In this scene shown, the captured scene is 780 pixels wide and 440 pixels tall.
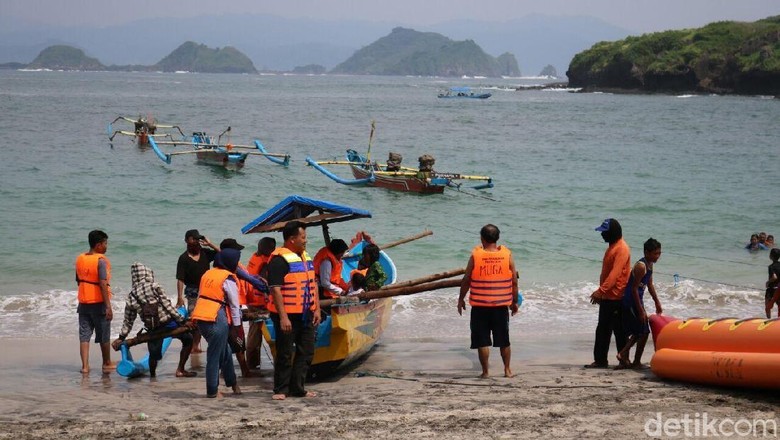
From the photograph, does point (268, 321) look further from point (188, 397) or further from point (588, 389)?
point (588, 389)

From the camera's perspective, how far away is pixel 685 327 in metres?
9.17

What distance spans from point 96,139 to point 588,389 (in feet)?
147

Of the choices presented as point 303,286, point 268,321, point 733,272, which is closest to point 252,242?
point 733,272

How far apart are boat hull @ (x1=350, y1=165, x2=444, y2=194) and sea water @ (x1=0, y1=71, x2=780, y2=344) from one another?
0.37 metres

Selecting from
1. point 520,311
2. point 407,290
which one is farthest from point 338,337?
point 520,311

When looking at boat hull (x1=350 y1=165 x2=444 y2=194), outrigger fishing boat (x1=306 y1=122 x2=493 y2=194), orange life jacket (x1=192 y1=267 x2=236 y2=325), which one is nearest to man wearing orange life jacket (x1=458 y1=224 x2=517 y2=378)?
orange life jacket (x1=192 y1=267 x2=236 y2=325)

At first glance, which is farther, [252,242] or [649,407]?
[252,242]

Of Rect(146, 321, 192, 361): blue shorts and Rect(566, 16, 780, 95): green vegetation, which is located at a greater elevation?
Rect(566, 16, 780, 95): green vegetation

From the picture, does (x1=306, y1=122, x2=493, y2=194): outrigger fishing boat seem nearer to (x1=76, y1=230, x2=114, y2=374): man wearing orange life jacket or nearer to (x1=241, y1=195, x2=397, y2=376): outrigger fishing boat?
(x1=241, y1=195, x2=397, y2=376): outrigger fishing boat

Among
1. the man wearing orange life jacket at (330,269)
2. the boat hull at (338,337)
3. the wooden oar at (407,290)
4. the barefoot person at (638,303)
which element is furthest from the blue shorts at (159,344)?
the barefoot person at (638,303)

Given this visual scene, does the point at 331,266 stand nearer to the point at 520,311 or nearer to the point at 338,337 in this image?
the point at 338,337

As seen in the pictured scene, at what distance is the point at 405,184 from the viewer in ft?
98.1

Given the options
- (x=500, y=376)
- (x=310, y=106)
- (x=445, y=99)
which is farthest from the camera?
(x=445, y=99)

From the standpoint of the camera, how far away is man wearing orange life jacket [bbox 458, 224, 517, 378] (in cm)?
923
